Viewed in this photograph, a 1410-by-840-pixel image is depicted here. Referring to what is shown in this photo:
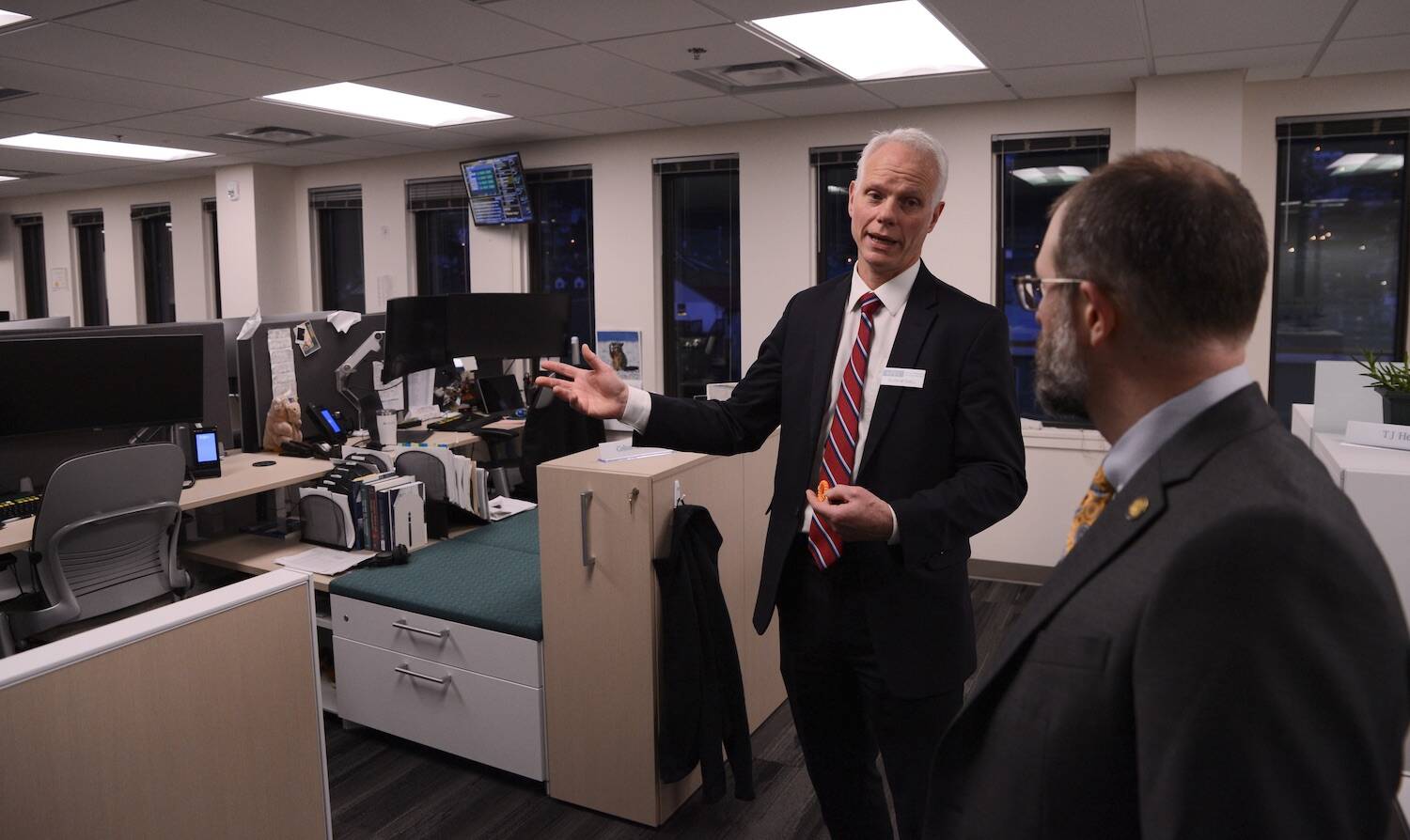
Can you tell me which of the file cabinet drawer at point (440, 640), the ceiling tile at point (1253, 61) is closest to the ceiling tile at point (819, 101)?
the ceiling tile at point (1253, 61)

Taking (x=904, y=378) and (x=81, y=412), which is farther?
(x=81, y=412)

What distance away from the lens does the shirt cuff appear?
5.73 feet

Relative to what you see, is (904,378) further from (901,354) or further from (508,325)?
(508,325)

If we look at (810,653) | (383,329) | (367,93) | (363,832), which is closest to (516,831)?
(363,832)

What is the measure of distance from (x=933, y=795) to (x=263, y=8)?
3.42 m

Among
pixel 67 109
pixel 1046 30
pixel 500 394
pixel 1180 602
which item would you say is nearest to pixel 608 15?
pixel 1046 30

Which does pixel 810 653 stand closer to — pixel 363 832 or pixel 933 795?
pixel 933 795

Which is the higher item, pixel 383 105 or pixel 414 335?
pixel 383 105

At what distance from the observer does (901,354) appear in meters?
1.67

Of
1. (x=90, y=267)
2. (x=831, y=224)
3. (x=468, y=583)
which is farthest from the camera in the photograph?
(x=90, y=267)

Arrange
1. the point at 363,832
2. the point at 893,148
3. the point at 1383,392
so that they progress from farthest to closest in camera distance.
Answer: the point at 363,832 < the point at 1383,392 < the point at 893,148

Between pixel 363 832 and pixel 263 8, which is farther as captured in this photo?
pixel 263 8

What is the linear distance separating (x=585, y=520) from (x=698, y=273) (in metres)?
3.68

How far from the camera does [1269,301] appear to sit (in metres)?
4.60
